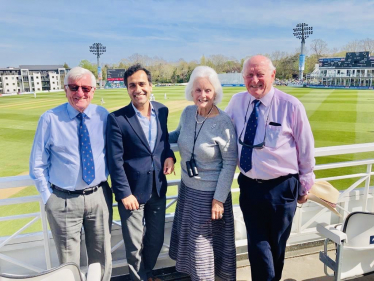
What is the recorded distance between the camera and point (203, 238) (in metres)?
1.76

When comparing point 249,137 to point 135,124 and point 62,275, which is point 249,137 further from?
point 62,275

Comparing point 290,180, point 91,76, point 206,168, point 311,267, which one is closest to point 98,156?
point 91,76

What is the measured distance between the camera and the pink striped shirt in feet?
5.26

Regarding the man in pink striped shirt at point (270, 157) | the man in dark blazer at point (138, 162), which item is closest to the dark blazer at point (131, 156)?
the man in dark blazer at point (138, 162)

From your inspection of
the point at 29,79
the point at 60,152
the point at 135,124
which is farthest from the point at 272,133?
the point at 29,79

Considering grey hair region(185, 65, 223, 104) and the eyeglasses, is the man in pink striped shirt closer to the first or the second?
grey hair region(185, 65, 223, 104)

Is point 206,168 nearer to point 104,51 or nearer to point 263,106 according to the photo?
point 263,106

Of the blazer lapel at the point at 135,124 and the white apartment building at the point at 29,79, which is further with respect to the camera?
the white apartment building at the point at 29,79

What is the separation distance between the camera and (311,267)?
2244 millimetres

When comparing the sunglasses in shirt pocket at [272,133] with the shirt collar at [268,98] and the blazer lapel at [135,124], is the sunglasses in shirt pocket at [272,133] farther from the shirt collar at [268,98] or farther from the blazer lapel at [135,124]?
the blazer lapel at [135,124]

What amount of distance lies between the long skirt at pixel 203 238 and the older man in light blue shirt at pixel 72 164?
51 centimetres

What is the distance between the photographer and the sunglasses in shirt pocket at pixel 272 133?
1.61 m

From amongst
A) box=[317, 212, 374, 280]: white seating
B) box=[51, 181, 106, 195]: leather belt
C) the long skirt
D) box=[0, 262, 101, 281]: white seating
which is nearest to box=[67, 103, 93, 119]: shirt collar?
box=[51, 181, 106, 195]: leather belt

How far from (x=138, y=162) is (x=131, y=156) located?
6 cm
